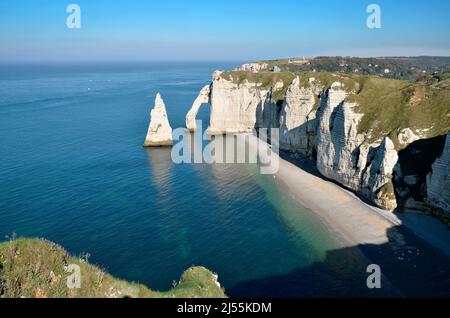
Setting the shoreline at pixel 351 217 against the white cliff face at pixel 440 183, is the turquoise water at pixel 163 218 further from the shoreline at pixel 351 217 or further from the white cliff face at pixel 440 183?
the white cliff face at pixel 440 183

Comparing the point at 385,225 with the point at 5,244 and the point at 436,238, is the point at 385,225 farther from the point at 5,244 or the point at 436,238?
the point at 5,244

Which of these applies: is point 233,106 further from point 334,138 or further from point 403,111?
point 403,111

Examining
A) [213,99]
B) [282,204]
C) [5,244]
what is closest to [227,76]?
[213,99]

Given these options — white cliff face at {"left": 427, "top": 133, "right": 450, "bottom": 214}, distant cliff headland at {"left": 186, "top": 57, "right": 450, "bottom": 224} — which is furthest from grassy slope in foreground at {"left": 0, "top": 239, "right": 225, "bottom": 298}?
distant cliff headland at {"left": 186, "top": 57, "right": 450, "bottom": 224}

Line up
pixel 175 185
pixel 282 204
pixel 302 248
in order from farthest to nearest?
1. pixel 175 185
2. pixel 282 204
3. pixel 302 248

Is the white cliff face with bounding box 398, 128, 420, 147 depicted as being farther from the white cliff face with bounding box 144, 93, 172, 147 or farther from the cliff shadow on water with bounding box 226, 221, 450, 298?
the white cliff face with bounding box 144, 93, 172, 147

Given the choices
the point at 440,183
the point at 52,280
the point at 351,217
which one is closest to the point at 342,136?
the point at 351,217
